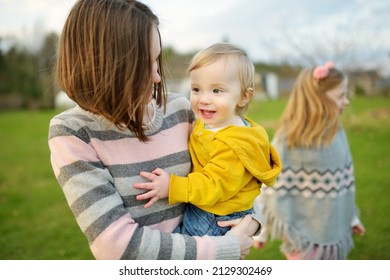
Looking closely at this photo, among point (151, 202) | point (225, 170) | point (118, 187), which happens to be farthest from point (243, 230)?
point (118, 187)

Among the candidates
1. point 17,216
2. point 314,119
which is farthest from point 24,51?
point 314,119

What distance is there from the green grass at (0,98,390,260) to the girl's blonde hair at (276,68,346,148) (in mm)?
1219

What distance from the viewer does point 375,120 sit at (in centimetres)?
877

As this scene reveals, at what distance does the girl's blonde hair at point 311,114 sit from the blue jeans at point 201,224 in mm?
1354

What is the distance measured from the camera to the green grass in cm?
346

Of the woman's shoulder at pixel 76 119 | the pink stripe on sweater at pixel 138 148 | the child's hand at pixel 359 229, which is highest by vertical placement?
the woman's shoulder at pixel 76 119

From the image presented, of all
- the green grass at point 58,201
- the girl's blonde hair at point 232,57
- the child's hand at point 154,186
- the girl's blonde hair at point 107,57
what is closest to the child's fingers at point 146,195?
the child's hand at point 154,186

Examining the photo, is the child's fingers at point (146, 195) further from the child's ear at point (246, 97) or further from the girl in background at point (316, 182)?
the girl in background at point (316, 182)

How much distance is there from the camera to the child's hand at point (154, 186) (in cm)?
123

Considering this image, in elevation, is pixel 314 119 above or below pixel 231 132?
below

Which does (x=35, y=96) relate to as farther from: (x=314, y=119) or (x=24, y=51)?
(x=314, y=119)

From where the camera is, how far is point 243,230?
4.41 feet

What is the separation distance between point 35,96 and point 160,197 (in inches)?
638

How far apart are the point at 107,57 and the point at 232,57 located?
469 millimetres
